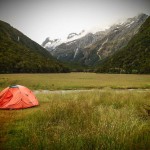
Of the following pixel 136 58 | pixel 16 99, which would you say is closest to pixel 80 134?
pixel 16 99

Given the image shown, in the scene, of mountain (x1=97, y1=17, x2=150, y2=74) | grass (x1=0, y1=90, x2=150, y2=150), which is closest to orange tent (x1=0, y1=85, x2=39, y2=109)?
grass (x1=0, y1=90, x2=150, y2=150)

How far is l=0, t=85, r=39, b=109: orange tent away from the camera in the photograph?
19406 mm

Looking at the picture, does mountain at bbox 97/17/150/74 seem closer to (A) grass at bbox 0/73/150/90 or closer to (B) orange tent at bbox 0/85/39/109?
(A) grass at bbox 0/73/150/90

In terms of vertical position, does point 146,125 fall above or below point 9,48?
above

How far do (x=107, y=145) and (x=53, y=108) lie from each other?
570 cm

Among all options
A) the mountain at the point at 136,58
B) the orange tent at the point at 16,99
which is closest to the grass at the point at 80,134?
Result: the orange tent at the point at 16,99

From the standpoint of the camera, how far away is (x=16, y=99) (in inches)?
774

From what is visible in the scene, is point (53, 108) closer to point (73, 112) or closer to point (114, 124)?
point (73, 112)

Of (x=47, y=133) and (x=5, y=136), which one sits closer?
(x=47, y=133)

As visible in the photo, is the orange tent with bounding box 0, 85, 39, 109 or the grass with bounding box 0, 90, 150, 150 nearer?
the grass with bounding box 0, 90, 150, 150

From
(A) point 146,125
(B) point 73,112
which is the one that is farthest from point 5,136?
(A) point 146,125

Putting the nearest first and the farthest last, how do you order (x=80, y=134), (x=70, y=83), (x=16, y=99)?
(x=80, y=134), (x=16, y=99), (x=70, y=83)

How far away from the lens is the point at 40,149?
28.9 ft

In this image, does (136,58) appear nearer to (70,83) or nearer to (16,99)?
(70,83)
